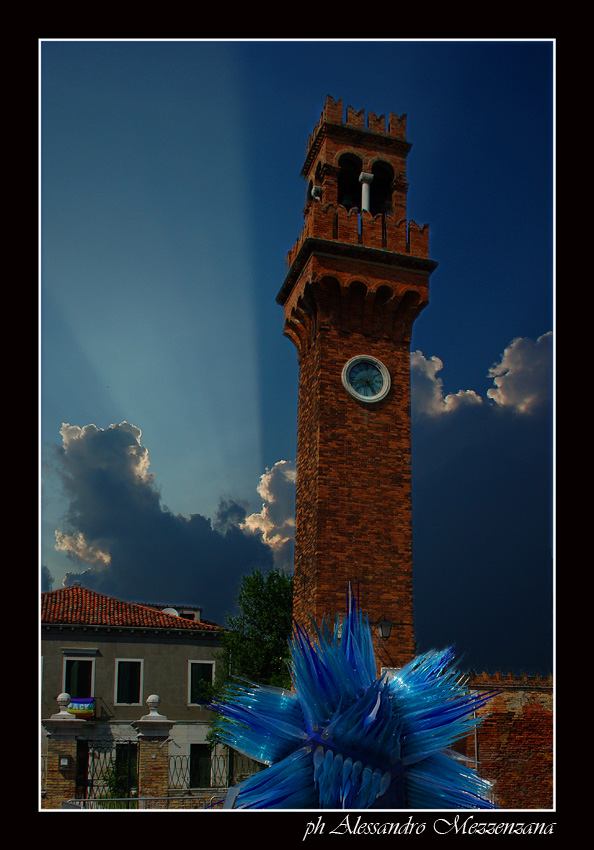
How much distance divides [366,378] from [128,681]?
12.7 meters

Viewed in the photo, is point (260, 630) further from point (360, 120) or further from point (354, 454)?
point (360, 120)

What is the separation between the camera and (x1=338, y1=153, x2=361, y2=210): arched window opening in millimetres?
19906

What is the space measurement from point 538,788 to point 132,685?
12659 mm

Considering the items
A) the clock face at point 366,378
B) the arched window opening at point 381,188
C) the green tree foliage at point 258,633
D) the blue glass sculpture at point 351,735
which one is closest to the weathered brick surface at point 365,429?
the clock face at point 366,378

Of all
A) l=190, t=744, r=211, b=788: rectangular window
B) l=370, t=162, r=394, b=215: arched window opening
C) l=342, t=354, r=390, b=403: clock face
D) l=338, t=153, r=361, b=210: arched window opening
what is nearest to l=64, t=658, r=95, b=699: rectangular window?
l=190, t=744, r=211, b=788: rectangular window

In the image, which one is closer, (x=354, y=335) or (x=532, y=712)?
(x=532, y=712)

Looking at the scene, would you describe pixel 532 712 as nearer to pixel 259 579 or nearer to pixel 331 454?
pixel 331 454

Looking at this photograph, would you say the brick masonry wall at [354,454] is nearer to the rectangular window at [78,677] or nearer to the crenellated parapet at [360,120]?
the crenellated parapet at [360,120]

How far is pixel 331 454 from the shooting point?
1739 cm

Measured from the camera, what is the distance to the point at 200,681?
24453 millimetres

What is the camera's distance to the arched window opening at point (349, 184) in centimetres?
1991

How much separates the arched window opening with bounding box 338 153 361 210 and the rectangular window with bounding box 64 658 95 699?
1550cm

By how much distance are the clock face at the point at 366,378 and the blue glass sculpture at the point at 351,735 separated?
42.2 ft
